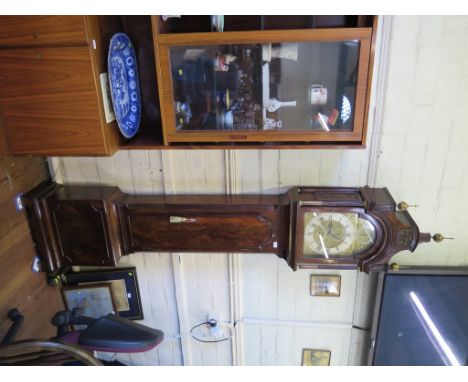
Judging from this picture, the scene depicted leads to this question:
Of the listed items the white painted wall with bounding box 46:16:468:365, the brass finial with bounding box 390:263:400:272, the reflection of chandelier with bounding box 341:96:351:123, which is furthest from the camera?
the brass finial with bounding box 390:263:400:272

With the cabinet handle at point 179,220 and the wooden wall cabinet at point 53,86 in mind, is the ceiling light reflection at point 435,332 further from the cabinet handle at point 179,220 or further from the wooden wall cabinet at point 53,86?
the wooden wall cabinet at point 53,86

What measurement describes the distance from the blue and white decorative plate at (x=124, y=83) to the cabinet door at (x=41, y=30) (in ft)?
0.42

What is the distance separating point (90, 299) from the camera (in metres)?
2.03

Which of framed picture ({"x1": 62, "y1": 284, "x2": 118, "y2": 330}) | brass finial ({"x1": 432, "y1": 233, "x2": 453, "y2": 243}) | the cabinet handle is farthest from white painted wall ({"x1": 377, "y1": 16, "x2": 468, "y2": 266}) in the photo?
framed picture ({"x1": 62, "y1": 284, "x2": 118, "y2": 330})

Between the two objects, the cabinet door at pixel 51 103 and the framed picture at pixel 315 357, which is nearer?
the cabinet door at pixel 51 103

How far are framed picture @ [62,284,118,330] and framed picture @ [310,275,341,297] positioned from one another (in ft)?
3.46

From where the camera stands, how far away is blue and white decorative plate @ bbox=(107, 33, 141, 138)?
4.68 ft

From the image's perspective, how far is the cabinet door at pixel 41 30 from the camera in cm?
129

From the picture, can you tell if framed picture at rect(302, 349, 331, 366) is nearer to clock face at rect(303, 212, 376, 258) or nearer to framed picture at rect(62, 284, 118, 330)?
clock face at rect(303, 212, 376, 258)

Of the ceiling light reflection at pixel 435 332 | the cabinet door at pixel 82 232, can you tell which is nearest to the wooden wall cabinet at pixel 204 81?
the cabinet door at pixel 82 232

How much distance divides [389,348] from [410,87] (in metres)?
1.31

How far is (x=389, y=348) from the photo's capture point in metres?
1.99

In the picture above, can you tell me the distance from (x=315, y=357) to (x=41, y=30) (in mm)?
2038
